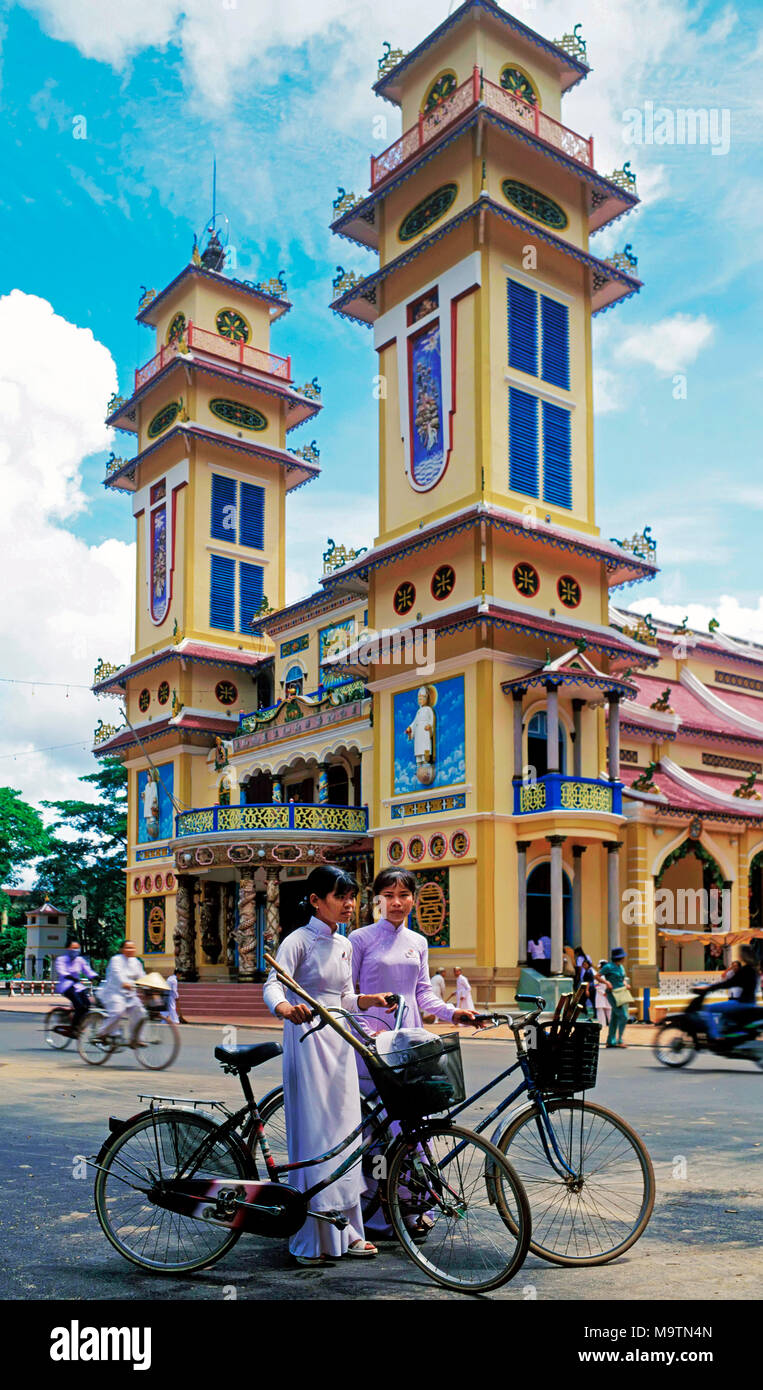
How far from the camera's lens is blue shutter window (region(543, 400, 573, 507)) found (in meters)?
28.5

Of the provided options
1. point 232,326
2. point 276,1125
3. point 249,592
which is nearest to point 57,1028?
point 276,1125

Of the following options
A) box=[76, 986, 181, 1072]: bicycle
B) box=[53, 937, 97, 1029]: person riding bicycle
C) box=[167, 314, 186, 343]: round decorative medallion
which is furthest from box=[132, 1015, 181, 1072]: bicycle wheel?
box=[167, 314, 186, 343]: round decorative medallion

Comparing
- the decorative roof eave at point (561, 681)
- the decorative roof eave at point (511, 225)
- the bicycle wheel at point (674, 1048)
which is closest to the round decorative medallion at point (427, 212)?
the decorative roof eave at point (511, 225)

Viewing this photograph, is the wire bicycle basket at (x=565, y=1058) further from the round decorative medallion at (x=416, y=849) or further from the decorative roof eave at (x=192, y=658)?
the decorative roof eave at (x=192, y=658)

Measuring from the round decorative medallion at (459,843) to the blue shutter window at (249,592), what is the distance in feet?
51.9

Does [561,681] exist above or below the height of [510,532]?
below

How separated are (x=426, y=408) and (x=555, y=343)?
11.6 ft

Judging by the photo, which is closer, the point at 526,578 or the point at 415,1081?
the point at 415,1081

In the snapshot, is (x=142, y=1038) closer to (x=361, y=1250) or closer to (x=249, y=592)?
(x=361, y=1250)

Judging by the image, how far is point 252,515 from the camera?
41031mm

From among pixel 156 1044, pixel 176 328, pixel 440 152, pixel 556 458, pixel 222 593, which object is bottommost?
pixel 156 1044

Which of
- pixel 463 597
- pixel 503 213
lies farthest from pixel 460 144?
pixel 463 597

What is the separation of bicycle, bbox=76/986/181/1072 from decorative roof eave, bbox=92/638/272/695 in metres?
21.9

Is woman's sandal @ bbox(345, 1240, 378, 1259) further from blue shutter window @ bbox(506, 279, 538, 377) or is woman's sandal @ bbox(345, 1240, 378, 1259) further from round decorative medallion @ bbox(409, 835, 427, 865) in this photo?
blue shutter window @ bbox(506, 279, 538, 377)
